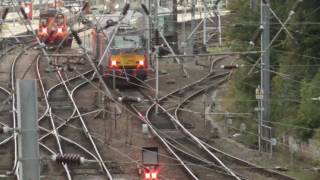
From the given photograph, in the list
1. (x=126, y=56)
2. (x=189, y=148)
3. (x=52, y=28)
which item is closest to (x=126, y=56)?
(x=126, y=56)

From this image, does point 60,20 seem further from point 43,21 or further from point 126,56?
point 126,56

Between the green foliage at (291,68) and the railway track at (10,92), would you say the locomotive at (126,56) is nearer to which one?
the railway track at (10,92)

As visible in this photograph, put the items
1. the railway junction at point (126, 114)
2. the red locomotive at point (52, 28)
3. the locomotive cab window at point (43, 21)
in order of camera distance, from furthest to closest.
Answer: the locomotive cab window at point (43, 21) < the red locomotive at point (52, 28) < the railway junction at point (126, 114)

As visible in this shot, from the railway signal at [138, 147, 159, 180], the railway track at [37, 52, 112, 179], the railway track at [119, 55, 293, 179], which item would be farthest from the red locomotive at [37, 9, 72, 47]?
the railway signal at [138, 147, 159, 180]

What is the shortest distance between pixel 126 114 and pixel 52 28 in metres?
14.0

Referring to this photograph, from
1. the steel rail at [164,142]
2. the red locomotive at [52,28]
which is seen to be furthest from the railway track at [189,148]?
the red locomotive at [52,28]

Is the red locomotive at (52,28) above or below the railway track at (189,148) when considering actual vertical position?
above

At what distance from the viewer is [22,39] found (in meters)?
42.1

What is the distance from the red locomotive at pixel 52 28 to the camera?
37.1 metres

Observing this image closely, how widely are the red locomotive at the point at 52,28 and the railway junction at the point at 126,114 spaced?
0.10 m

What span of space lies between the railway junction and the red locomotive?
0.33 ft

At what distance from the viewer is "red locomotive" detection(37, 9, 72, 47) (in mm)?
37062

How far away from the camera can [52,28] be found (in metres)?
37.2

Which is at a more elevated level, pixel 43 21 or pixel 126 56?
pixel 43 21
